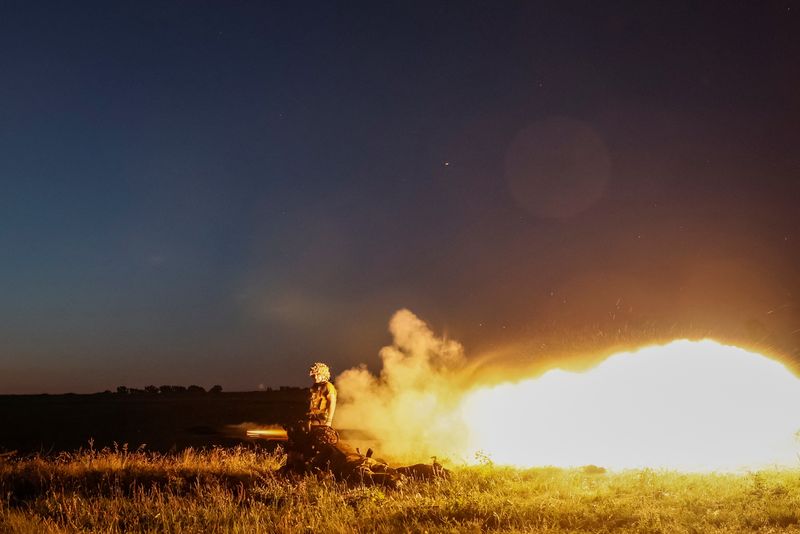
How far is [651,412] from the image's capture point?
21609 mm

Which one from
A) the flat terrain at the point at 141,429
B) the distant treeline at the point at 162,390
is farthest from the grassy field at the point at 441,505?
the distant treeline at the point at 162,390

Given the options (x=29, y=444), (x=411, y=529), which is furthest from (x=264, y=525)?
(x=29, y=444)

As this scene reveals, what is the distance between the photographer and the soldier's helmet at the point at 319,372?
18.3 m

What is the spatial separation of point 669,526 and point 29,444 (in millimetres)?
34770

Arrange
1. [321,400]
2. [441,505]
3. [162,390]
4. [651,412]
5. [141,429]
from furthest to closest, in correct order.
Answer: [162,390] → [141,429] → [651,412] → [321,400] → [441,505]

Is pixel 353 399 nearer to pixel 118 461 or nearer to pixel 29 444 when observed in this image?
pixel 118 461

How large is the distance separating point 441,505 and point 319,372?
7.19m

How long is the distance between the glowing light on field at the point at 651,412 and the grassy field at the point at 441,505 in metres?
4.19

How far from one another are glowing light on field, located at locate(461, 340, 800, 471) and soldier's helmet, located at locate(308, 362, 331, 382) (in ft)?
18.3

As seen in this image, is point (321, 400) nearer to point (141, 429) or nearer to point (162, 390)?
point (141, 429)

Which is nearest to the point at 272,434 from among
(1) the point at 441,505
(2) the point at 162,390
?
(1) the point at 441,505

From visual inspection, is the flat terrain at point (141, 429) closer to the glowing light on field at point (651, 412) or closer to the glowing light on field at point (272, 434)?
the glowing light on field at point (272, 434)

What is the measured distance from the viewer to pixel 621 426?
21.5 m

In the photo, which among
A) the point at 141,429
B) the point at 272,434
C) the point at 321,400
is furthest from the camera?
the point at 141,429
